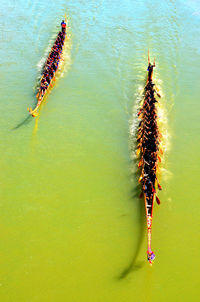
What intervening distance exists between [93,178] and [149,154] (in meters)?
2.53

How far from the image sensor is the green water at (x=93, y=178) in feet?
27.9

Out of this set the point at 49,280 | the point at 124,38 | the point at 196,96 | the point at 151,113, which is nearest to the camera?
the point at 49,280

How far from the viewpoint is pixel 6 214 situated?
9.95 metres

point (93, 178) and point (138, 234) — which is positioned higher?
point (93, 178)

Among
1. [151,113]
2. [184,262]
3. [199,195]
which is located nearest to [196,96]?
[151,113]

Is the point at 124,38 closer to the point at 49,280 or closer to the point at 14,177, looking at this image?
the point at 14,177

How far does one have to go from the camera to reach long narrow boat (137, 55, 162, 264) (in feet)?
31.3

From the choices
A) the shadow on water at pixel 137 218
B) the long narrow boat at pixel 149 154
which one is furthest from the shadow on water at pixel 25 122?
the long narrow boat at pixel 149 154

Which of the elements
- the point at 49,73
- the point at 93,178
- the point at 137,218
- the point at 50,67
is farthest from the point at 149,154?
the point at 50,67

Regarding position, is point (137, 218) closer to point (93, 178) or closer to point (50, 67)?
point (93, 178)

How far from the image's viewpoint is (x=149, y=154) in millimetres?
11086

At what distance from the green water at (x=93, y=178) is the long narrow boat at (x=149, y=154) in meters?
0.62

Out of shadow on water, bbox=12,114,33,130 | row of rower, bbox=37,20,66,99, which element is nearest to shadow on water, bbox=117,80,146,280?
shadow on water, bbox=12,114,33,130

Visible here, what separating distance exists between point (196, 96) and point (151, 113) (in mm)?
4462
